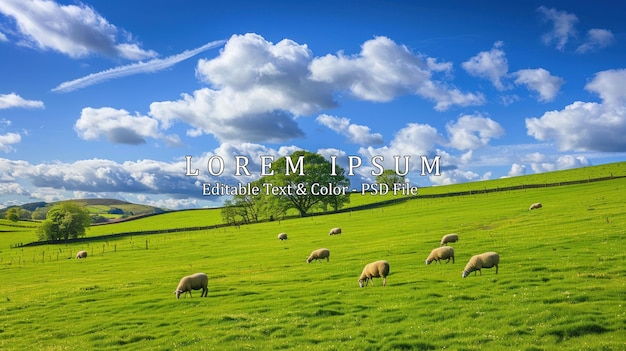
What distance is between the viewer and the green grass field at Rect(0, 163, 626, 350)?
1566cm

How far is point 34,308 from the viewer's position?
29.3m

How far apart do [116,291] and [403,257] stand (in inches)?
812

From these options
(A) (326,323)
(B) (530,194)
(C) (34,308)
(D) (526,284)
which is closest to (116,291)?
(C) (34,308)

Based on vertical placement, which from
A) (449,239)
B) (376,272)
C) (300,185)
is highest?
(300,185)

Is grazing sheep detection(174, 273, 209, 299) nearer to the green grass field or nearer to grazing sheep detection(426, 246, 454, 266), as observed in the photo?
the green grass field

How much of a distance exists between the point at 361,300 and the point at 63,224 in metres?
97.1

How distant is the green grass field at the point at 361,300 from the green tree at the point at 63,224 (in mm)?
58024

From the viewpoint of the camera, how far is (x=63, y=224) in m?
101

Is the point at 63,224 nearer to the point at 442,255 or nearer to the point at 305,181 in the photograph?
the point at 305,181

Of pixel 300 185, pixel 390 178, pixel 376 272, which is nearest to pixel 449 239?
pixel 376 272

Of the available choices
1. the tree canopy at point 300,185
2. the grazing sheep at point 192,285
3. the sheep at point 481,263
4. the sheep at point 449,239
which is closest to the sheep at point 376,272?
the sheep at point 481,263

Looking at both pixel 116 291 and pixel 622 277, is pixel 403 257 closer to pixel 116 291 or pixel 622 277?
pixel 622 277

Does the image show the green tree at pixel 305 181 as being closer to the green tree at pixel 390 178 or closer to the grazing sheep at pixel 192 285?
the green tree at pixel 390 178

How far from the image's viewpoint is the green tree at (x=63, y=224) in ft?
332
